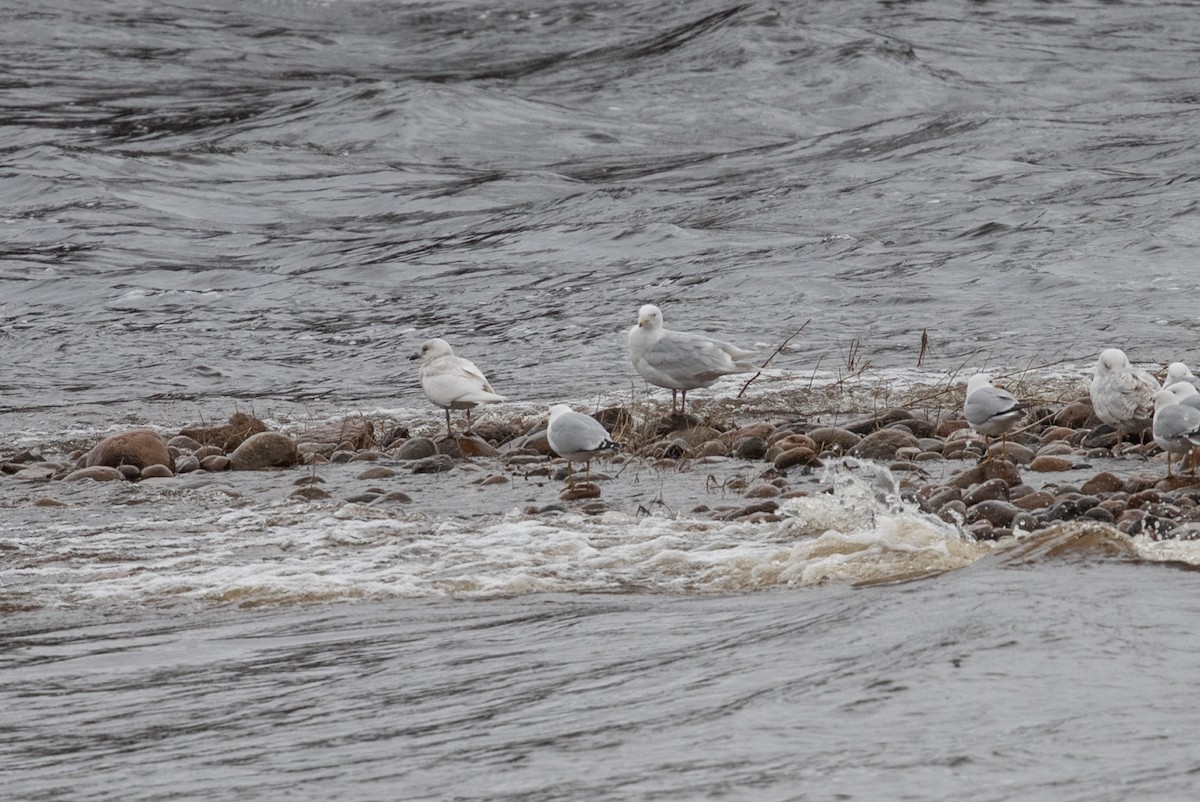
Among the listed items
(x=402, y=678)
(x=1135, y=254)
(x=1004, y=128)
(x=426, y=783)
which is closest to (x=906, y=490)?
(x=402, y=678)

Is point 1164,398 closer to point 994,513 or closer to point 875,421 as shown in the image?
point 994,513

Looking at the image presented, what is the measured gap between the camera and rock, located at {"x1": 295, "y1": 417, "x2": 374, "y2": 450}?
8688 mm

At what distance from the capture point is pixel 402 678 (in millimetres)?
3969

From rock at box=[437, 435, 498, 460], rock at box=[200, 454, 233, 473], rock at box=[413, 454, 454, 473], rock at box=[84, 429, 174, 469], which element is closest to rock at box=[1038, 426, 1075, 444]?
rock at box=[437, 435, 498, 460]

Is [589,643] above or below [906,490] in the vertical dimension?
above

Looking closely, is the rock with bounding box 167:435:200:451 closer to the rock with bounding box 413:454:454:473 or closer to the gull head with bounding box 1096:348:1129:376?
the rock with bounding box 413:454:454:473

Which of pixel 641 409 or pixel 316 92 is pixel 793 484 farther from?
pixel 316 92

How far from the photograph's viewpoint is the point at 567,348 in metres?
12.0

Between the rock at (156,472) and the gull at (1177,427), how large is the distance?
4537 mm

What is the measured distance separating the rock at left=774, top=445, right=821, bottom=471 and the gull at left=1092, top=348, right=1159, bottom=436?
129 cm

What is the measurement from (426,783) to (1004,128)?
18.8 metres

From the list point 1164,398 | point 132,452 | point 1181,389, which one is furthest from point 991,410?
point 132,452

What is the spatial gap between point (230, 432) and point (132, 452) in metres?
0.87

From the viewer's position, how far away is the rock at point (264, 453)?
26.3ft
